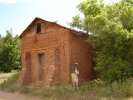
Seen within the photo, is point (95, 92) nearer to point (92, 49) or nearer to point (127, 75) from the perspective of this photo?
point (127, 75)

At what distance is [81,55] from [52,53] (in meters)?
2.30

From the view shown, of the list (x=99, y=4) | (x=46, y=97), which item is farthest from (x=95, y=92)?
(x=99, y=4)

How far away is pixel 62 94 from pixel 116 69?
12.2ft

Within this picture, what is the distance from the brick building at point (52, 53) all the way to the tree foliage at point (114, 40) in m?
2.04

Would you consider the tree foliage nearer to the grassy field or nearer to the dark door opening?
the grassy field

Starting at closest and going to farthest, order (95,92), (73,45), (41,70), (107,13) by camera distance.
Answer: (95,92) < (107,13) < (73,45) < (41,70)

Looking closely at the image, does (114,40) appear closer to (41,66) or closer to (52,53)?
(52,53)

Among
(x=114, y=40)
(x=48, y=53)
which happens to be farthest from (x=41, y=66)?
(x=114, y=40)

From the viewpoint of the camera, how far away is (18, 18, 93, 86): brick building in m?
18.1

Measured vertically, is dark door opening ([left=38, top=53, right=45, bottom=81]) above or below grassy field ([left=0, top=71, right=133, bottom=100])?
above

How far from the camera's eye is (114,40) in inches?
620

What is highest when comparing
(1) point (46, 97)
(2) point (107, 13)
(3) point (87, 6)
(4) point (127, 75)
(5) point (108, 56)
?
(3) point (87, 6)

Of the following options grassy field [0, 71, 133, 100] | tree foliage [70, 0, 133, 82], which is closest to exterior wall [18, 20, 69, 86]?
grassy field [0, 71, 133, 100]

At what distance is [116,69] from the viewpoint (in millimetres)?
15352
